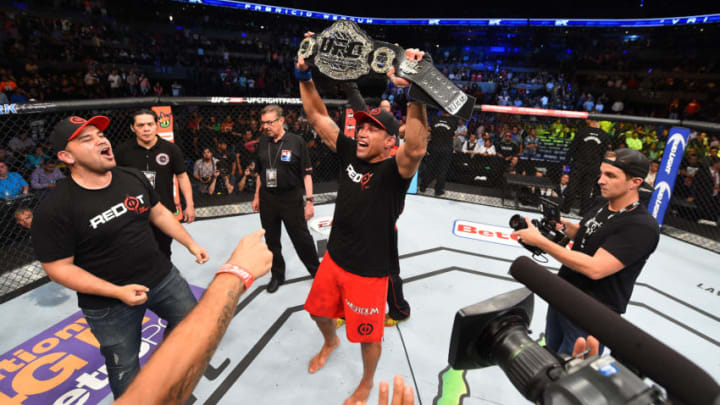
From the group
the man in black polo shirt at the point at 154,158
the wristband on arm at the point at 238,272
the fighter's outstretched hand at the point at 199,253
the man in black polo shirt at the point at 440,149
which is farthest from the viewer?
the man in black polo shirt at the point at 440,149

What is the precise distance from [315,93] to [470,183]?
5340 millimetres

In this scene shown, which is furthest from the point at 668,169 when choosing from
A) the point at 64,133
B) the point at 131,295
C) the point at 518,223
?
the point at 64,133

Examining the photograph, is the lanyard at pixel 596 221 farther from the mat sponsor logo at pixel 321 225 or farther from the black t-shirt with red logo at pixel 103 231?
the mat sponsor logo at pixel 321 225

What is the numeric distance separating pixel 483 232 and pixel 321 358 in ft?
10.2

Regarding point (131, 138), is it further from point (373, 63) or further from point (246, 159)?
point (373, 63)

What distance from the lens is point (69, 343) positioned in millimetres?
2510

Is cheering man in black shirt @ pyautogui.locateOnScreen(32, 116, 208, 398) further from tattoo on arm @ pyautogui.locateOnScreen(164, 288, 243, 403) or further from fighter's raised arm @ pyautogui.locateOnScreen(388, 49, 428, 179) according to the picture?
fighter's raised arm @ pyautogui.locateOnScreen(388, 49, 428, 179)

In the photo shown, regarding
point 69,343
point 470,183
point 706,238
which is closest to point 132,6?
point 470,183

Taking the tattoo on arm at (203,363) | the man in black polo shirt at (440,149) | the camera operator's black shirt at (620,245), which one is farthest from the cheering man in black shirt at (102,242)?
the man in black polo shirt at (440,149)

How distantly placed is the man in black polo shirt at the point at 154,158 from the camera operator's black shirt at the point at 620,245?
2864mm

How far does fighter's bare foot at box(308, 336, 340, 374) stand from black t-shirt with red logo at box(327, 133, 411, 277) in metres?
0.79

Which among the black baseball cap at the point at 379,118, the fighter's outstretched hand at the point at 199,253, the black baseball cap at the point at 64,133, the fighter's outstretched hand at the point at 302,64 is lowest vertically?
the fighter's outstretched hand at the point at 199,253

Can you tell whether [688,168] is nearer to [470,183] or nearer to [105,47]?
[470,183]

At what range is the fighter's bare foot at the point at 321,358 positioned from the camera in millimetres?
2379
